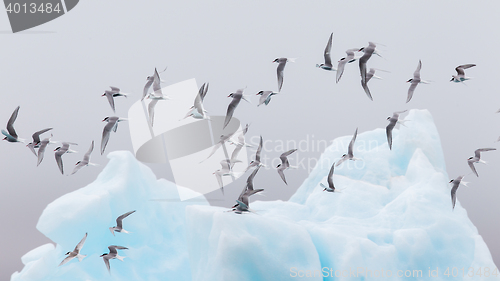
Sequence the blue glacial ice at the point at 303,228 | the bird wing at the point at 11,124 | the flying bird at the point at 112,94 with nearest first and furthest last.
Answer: the bird wing at the point at 11,124 < the blue glacial ice at the point at 303,228 < the flying bird at the point at 112,94

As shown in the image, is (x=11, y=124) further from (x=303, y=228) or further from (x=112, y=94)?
(x=303, y=228)

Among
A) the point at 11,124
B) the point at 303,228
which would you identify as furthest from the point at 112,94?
the point at 303,228

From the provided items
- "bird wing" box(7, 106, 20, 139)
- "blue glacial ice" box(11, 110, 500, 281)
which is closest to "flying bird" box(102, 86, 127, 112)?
"bird wing" box(7, 106, 20, 139)

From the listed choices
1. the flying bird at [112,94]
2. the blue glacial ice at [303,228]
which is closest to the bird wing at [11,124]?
the flying bird at [112,94]

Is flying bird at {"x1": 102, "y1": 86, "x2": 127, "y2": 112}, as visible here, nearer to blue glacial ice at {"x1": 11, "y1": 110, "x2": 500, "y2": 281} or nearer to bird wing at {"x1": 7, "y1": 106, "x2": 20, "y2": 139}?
bird wing at {"x1": 7, "y1": 106, "x2": 20, "y2": 139}

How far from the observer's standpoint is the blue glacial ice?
6.99 meters

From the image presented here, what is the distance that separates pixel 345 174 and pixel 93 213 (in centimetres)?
624

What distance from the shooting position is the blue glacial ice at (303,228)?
22.9ft

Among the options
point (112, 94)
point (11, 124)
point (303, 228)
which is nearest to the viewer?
point (11, 124)

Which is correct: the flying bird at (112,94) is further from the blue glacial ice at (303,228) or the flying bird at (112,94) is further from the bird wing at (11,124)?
the blue glacial ice at (303,228)

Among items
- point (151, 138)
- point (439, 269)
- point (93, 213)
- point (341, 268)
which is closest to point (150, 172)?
point (151, 138)

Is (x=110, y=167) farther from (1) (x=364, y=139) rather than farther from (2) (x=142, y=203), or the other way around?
(1) (x=364, y=139)

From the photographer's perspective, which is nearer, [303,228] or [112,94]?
[303,228]

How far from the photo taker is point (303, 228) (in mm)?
7293
